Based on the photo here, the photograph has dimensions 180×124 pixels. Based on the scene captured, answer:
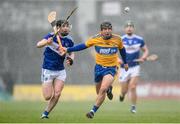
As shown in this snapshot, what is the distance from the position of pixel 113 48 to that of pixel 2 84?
1740 cm

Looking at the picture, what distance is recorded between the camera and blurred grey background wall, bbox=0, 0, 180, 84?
126 feet

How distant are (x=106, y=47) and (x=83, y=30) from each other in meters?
18.3


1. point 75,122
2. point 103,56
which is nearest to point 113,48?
point 103,56

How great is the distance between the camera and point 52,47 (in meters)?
21.0

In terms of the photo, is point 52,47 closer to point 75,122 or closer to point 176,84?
point 75,122

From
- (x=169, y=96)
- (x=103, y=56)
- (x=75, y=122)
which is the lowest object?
(x=169, y=96)

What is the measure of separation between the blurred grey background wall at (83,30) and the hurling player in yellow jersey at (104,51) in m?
17.2

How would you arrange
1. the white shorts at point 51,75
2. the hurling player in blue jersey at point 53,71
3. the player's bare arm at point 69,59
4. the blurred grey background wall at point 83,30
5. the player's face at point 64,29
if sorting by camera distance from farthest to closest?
the blurred grey background wall at point 83,30 < the white shorts at point 51,75 < the hurling player in blue jersey at point 53,71 < the player's bare arm at point 69,59 < the player's face at point 64,29

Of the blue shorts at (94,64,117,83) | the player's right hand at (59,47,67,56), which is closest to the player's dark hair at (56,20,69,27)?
the player's right hand at (59,47,67,56)

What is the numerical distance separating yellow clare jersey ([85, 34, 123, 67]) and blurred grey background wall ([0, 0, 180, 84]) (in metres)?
17.2

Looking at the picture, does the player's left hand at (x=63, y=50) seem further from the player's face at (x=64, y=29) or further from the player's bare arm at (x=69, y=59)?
the player's face at (x=64, y=29)

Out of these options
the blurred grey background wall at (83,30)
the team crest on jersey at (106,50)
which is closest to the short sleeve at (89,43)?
the team crest on jersey at (106,50)

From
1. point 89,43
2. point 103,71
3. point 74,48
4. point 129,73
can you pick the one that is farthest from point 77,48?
point 129,73

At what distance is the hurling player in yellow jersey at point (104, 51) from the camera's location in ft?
66.4
